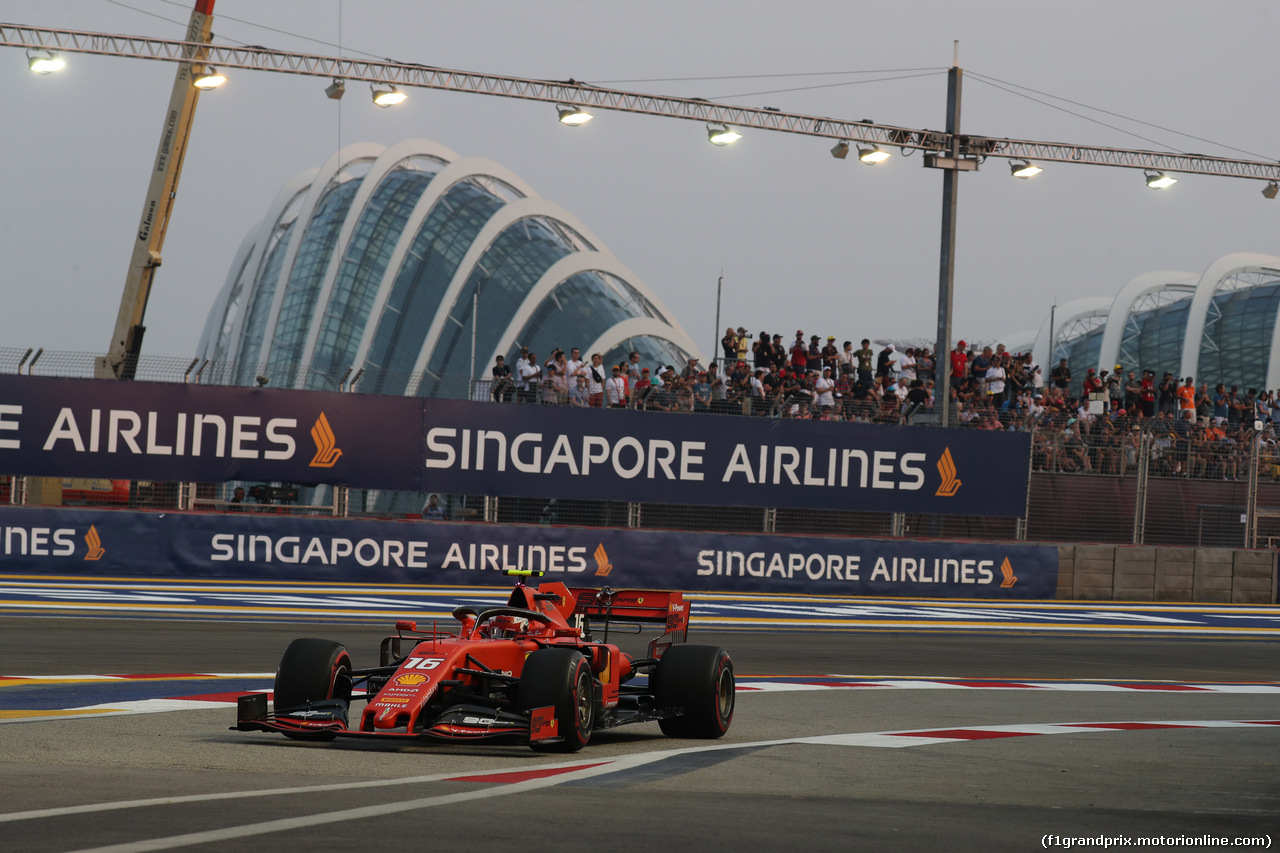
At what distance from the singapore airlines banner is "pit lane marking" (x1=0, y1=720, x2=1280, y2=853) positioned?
1165 cm

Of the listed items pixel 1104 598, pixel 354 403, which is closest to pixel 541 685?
pixel 354 403

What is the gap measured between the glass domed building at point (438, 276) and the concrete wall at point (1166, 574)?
33165 millimetres

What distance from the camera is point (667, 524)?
69.7 feet

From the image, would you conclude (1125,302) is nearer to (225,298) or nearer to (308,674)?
(225,298)

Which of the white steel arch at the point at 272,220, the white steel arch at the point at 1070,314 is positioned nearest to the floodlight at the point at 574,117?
the white steel arch at the point at 272,220

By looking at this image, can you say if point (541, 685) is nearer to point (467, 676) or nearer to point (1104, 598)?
point (467, 676)

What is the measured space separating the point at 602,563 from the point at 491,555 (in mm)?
1576

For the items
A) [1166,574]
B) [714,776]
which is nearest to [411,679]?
[714,776]

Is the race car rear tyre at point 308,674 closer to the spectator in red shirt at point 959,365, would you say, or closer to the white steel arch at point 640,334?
the spectator in red shirt at point 959,365

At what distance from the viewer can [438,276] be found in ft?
186

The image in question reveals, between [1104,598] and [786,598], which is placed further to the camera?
[1104,598]

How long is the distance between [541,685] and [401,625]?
0.89 m

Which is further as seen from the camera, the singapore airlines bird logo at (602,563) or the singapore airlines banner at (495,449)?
the singapore airlines bird logo at (602,563)

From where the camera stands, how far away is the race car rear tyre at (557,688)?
7.29m
